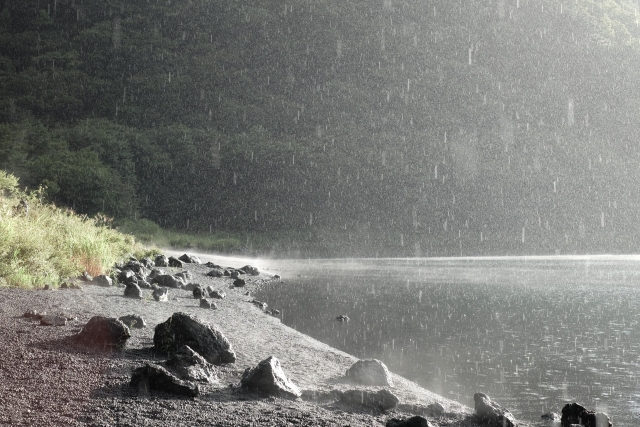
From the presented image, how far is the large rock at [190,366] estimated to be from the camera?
8.07 m

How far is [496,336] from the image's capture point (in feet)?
64.0

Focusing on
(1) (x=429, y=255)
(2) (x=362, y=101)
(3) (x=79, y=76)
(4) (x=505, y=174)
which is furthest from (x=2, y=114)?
(4) (x=505, y=174)

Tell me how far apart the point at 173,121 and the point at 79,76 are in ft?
98.1

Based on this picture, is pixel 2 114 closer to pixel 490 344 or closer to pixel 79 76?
pixel 79 76

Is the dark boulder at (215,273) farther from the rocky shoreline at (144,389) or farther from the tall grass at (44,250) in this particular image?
the rocky shoreline at (144,389)

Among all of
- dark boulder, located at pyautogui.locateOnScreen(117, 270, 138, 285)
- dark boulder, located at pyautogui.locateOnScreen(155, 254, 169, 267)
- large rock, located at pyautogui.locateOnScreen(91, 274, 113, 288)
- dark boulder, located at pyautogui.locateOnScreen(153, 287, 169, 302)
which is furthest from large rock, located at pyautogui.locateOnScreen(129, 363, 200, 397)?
dark boulder, located at pyautogui.locateOnScreen(155, 254, 169, 267)

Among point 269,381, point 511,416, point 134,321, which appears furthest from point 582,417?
point 134,321

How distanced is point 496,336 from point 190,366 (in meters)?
13.8

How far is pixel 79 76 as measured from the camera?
16250cm

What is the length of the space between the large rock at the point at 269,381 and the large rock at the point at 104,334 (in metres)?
2.25

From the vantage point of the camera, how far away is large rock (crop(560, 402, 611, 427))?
8539 mm

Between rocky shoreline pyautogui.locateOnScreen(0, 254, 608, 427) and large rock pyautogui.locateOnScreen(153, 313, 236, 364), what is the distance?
151mm

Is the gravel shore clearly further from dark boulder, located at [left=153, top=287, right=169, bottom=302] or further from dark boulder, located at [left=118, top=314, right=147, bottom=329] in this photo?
dark boulder, located at [left=153, top=287, right=169, bottom=302]

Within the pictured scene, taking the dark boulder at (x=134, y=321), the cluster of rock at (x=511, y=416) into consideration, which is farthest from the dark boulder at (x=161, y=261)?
the cluster of rock at (x=511, y=416)
